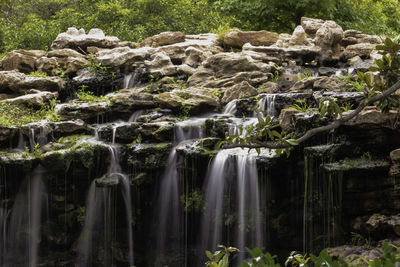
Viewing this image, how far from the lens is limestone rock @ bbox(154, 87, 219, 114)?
10367 mm

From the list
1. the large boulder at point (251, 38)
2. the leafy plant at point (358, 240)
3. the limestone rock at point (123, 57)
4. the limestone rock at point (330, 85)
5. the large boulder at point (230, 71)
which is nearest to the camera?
the leafy plant at point (358, 240)

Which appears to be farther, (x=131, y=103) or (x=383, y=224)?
(x=131, y=103)

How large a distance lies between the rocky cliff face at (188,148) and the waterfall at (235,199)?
13 centimetres

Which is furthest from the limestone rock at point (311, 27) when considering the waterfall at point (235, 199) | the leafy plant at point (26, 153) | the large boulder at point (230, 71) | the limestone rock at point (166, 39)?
the leafy plant at point (26, 153)

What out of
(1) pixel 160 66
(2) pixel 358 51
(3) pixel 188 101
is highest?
(2) pixel 358 51

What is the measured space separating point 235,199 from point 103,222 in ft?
10.00

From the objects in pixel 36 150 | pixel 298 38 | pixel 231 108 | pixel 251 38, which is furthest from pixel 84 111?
pixel 298 38

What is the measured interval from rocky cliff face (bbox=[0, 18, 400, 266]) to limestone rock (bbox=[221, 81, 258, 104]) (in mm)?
29

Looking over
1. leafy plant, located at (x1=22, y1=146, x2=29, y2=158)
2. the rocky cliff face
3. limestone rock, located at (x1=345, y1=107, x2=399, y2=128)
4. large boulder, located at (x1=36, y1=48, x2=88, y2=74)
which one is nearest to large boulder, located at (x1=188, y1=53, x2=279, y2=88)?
the rocky cliff face

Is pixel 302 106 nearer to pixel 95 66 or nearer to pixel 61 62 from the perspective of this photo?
pixel 95 66

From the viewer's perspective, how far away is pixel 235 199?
27.9 ft

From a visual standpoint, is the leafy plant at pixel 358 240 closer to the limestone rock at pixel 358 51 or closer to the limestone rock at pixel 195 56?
the limestone rock at pixel 358 51

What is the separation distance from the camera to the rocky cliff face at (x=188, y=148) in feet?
25.7

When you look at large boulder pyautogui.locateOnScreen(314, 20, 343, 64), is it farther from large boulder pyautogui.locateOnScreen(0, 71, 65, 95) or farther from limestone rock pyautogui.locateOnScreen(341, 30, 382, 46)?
large boulder pyautogui.locateOnScreen(0, 71, 65, 95)
